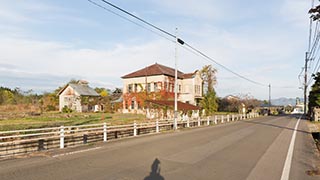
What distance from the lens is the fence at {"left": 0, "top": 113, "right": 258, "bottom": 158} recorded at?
11.9m

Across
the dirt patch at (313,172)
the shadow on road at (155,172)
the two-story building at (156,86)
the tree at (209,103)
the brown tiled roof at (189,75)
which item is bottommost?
the dirt patch at (313,172)

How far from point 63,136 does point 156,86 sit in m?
32.7

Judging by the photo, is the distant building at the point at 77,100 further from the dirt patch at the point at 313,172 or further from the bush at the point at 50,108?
the dirt patch at the point at 313,172

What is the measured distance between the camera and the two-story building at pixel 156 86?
44.4 m

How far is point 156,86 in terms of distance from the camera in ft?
147

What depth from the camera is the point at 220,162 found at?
376 inches

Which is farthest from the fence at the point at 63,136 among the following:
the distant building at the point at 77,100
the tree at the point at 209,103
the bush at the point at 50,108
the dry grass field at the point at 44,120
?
the bush at the point at 50,108

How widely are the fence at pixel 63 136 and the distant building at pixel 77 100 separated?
41.3 m

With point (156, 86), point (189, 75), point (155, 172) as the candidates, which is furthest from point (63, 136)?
point (189, 75)

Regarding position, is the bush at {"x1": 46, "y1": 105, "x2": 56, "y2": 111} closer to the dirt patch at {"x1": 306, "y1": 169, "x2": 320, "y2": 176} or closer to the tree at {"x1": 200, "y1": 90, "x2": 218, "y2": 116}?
the tree at {"x1": 200, "y1": 90, "x2": 218, "y2": 116}

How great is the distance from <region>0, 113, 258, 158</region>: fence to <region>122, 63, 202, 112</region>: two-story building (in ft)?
63.6

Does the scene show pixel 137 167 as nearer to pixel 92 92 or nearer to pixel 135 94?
pixel 135 94

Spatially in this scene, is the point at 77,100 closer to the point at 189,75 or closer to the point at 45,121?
the point at 189,75

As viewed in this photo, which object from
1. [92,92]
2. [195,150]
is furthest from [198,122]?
[92,92]
